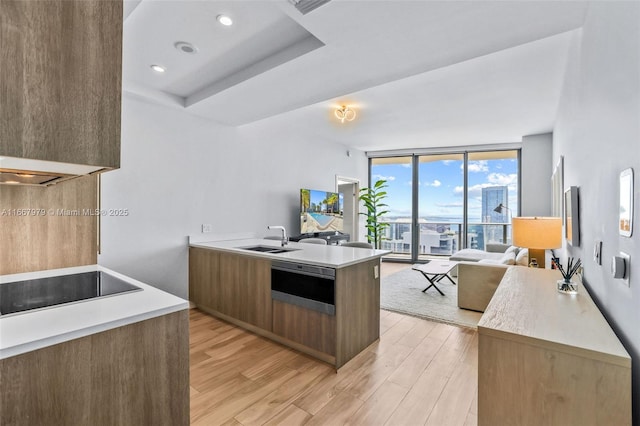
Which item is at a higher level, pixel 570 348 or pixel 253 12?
pixel 253 12

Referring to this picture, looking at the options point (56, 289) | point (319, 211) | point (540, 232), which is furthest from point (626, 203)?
point (319, 211)

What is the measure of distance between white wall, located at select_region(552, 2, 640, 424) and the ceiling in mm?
417

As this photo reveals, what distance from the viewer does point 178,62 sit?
2.67m

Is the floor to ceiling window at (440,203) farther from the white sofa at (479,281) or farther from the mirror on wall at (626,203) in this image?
the mirror on wall at (626,203)

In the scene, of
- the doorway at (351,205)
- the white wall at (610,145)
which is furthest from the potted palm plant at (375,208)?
the white wall at (610,145)

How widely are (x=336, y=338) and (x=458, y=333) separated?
4.88ft

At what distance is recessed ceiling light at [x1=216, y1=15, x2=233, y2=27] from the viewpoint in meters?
2.03

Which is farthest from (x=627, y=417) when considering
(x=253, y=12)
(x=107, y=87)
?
(x=253, y=12)

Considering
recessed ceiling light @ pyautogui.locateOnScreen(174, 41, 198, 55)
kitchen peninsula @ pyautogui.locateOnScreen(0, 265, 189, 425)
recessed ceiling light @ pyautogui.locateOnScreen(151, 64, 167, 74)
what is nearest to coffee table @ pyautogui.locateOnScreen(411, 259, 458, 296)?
kitchen peninsula @ pyautogui.locateOnScreen(0, 265, 189, 425)

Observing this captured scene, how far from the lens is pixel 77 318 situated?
1.09m

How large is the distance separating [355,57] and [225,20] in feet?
3.10

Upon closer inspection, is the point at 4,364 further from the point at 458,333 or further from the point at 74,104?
the point at 458,333

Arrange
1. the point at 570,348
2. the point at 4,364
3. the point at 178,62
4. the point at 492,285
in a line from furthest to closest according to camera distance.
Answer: the point at 492,285
the point at 178,62
the point at 570,348
the point at 4,364

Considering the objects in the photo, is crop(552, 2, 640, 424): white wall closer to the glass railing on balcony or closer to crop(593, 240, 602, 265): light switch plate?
crop(593, 240, 602, 265): light switch plate
